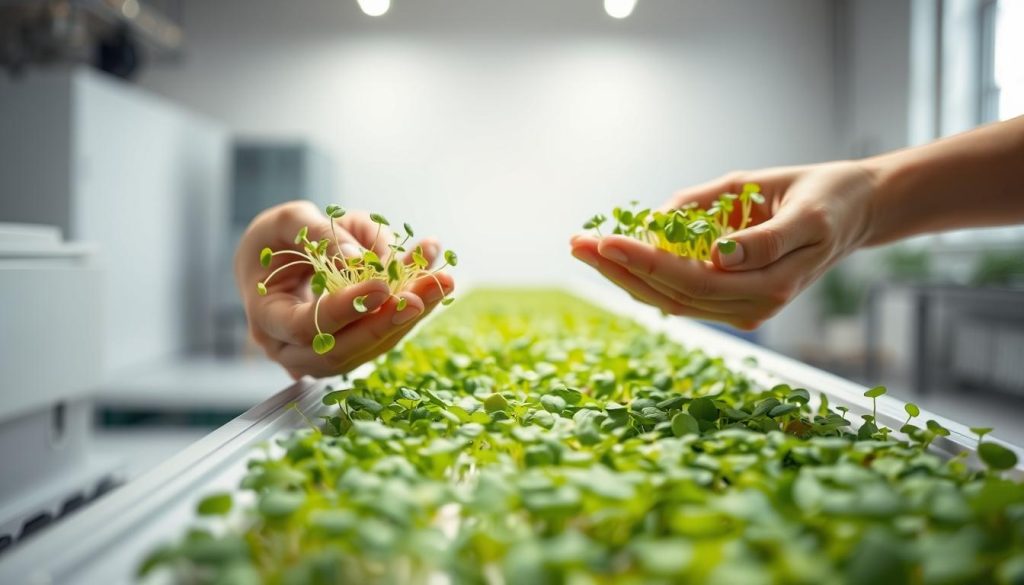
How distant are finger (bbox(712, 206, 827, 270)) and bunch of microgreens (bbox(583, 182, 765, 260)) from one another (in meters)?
0.02

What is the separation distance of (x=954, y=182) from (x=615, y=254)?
50cm

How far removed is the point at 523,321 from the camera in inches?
61.0

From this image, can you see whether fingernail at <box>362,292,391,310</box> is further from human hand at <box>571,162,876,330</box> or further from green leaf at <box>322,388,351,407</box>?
human hand at <box>571,162,876,330</box>

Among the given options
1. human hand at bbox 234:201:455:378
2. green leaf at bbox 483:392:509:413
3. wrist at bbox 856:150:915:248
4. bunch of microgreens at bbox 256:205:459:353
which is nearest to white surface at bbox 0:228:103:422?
human hand at bbox 234:201:455:378

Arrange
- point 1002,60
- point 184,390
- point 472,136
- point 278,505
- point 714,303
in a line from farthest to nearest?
point 472,136 → point 1002,60 → point 184,390 → point 714,303 → point 278,505

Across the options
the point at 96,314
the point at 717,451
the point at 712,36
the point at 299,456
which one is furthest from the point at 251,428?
the point at 712,36

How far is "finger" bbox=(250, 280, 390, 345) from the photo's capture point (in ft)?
2.36

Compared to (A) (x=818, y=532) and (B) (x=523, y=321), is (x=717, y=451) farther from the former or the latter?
(B) (x=523, y=321)

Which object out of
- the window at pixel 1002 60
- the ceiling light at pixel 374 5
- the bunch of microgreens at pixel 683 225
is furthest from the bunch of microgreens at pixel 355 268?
the window at pixel 1002 60

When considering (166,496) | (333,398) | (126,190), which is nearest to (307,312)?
(333,398)

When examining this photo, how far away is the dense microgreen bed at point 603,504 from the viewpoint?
321 mm

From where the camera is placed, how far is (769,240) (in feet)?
2.54

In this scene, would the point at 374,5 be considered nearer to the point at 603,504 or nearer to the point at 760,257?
the point at 760,257

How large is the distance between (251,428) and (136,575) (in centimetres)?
31
